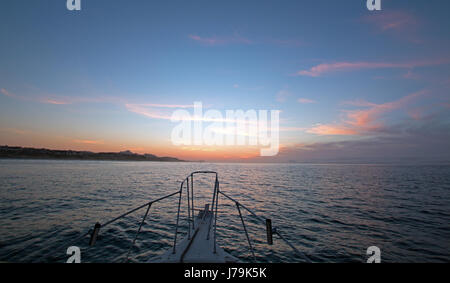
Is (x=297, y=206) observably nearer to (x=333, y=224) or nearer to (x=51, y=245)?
(x=333, y=224)

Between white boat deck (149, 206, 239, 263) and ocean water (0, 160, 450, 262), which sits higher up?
white boat deck (149, 206, 239, 263)

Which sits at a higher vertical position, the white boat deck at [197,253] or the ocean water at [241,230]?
the white boat deck at [197,253]

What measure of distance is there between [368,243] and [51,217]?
19195 mm

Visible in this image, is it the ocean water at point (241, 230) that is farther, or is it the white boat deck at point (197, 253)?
the ocean water at point (241, 230)

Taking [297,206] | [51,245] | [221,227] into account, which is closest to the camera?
[51,245]

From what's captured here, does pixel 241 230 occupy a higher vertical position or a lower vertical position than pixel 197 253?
lower

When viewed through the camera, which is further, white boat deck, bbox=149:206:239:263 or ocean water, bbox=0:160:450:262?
ocean water, bbox=0:160:450:262

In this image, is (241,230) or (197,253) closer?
(197,253)
